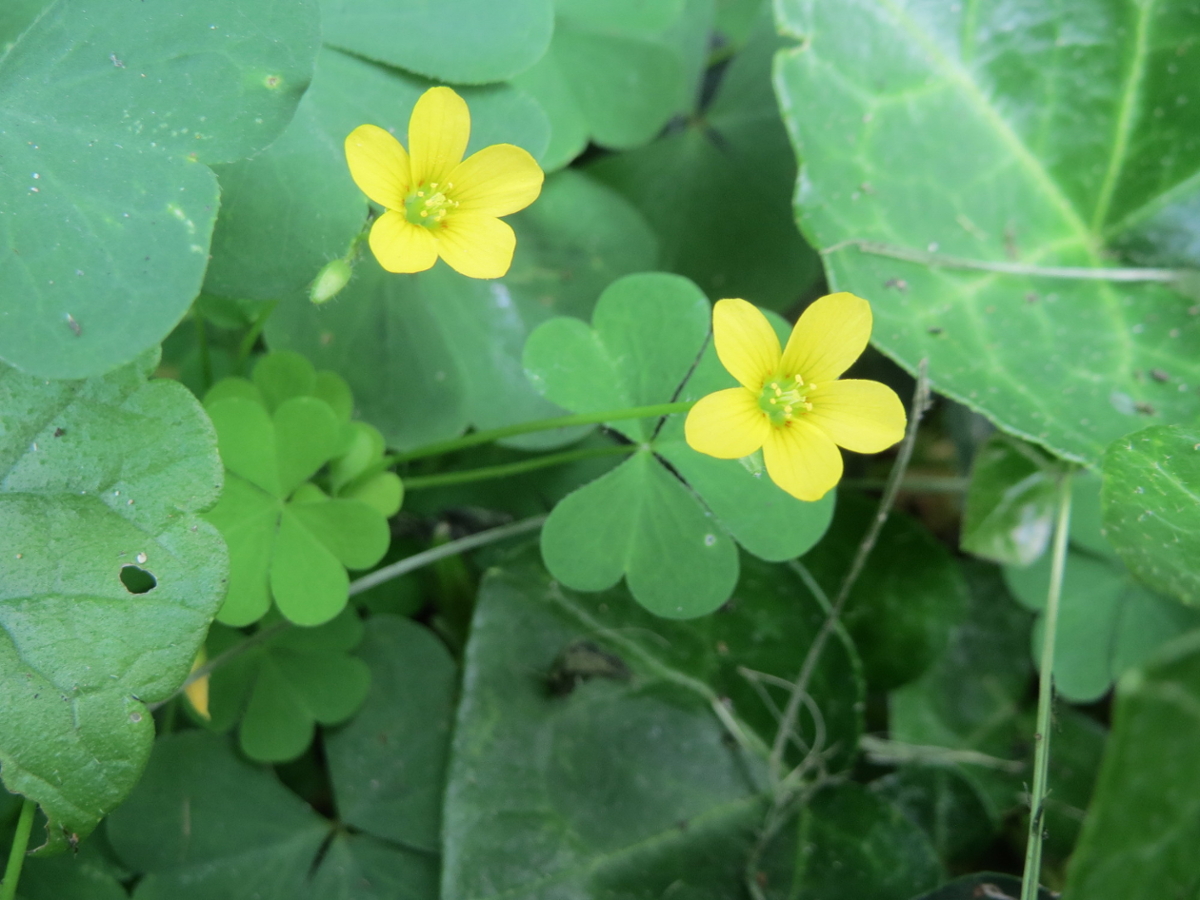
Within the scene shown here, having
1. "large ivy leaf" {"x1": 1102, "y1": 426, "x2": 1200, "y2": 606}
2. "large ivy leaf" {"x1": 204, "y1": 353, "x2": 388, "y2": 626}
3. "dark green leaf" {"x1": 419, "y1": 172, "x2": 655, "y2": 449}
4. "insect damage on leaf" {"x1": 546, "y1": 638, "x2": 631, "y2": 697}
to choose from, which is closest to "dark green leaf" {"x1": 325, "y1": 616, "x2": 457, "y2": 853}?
"insect damage on leaf" {"x1": 546, "y1": 638, "x2": 631, "y2": 697}

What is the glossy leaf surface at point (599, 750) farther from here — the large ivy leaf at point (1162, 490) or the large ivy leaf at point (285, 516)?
the large ivy leaf at point (1162, 490)

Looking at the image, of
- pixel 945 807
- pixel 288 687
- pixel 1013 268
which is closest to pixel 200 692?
pixel 288 687

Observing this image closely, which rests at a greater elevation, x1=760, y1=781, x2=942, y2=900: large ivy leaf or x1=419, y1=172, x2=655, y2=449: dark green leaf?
x1=419, y1=172, x2=655, y2=449: dark green leaf

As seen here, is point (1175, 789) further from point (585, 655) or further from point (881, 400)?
point (585, 655)

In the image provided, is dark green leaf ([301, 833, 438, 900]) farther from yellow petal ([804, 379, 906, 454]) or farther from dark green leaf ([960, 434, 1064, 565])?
dark green leaf ([960, 434, 1064, 565])

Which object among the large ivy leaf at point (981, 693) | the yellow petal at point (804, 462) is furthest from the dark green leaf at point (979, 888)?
the yellow petal at point (804, 462)

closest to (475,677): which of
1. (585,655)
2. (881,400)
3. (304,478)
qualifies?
(585,655)

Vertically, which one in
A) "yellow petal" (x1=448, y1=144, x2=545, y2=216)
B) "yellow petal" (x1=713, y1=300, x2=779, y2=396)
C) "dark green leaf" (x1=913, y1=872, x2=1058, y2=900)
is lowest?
"dark green leaf" (x1=913, y1=872, x2=1058, y2=900)
